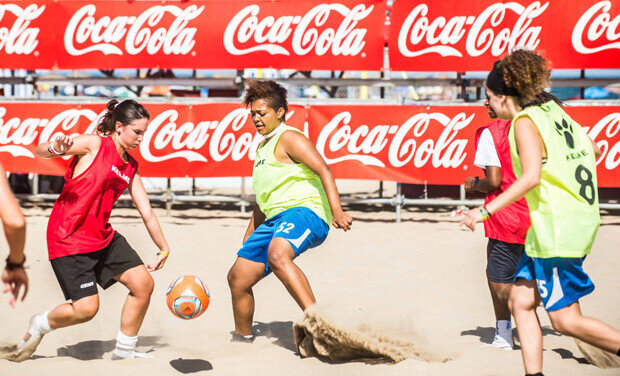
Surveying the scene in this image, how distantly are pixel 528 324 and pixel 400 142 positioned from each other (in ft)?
24.0

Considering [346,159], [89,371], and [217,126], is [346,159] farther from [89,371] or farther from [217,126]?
[89,371]

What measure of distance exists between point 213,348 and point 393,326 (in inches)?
45.9

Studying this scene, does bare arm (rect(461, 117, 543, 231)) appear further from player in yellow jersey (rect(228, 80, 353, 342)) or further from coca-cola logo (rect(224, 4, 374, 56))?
coca-cola logo (rect(224, 4, 374, 56))

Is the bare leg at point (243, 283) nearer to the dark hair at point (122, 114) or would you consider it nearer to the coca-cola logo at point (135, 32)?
the dark hair at point (122, 114)

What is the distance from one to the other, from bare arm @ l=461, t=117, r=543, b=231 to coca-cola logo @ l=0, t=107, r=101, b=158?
8771mm

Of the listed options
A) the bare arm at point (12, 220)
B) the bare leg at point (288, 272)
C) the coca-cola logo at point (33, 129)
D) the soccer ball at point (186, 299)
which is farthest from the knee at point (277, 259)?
the coca-cola logo at point (33, 129)

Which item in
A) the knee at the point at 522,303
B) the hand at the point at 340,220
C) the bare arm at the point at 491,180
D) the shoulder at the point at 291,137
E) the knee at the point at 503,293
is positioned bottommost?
the knee at the point at 503,293

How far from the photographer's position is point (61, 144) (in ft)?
12.9

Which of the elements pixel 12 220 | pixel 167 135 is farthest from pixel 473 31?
pixel 12 220

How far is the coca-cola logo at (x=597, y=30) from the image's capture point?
1031 cm

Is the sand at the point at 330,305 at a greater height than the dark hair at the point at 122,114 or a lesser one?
lesser

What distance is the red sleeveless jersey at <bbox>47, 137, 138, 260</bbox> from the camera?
13.3ft

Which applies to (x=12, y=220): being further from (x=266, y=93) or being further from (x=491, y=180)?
(x=491, y=180)

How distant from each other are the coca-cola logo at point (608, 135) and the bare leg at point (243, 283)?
6991mm
